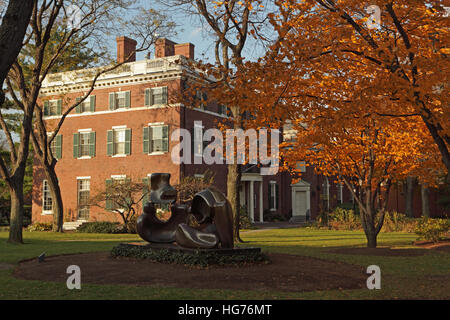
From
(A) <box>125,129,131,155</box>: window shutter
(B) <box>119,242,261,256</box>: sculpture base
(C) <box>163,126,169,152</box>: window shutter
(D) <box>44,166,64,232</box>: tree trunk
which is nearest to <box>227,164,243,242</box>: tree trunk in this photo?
(B) <box>119,242,261,256</box>: sculpture base

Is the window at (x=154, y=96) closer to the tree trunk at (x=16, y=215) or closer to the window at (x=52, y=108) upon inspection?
the window at (x=52, y=108)

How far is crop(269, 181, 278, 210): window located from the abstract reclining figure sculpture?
25.4m

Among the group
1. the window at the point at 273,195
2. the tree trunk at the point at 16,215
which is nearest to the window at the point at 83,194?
the tree trunk at the point at 16,215

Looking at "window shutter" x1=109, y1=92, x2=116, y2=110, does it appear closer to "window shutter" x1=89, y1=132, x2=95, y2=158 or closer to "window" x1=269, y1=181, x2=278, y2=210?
"window shutter" x1=89, y1=132, x2=95, y2=158

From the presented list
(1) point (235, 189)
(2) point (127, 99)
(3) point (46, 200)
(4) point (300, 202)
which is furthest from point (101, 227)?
(4) point (300, 202)

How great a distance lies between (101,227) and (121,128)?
6.97 meters

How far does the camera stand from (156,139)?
99.5ft

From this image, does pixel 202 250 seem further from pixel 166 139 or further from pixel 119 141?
pixel 119 141

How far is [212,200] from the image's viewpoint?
482 inches

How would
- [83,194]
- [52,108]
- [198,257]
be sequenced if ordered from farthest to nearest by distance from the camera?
[52,108], [83,194], [198,257]

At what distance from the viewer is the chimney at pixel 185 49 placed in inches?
1225

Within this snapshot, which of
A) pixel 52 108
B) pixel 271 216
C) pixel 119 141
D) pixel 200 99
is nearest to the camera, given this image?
pixel 200 99
